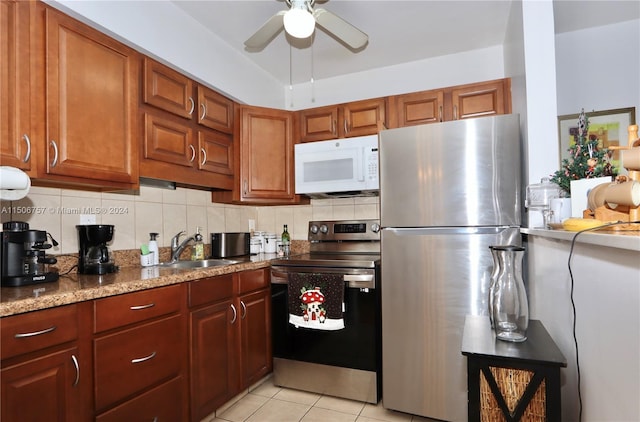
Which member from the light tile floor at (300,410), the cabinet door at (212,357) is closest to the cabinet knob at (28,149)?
the cabinet door at (212,357)

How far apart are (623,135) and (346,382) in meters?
2.34

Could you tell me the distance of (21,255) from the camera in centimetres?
144

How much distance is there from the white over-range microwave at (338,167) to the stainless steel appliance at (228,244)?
60cm

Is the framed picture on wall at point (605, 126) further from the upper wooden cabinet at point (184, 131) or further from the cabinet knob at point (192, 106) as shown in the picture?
the cabinet knob at point (192, 106)

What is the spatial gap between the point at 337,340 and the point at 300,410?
0.46 meters

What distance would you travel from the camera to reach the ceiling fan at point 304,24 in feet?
5.43

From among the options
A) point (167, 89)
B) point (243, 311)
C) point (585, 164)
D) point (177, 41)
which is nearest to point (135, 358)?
point (243, 311)

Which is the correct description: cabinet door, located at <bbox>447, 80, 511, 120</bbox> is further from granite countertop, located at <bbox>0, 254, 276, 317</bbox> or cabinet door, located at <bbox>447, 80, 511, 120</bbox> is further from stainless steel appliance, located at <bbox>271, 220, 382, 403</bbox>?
granite countertop, located at <bbox>0, 254, 276, 317</bbox>

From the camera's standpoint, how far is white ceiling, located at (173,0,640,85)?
207 centimetres

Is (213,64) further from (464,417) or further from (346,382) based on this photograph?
(464,417)

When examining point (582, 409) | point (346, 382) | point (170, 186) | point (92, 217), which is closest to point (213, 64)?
point (170, 186)

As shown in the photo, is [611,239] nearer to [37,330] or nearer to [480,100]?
[37,330]

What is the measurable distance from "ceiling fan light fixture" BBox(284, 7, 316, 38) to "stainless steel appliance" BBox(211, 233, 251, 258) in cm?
155

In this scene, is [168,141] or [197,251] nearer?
[168,141]
